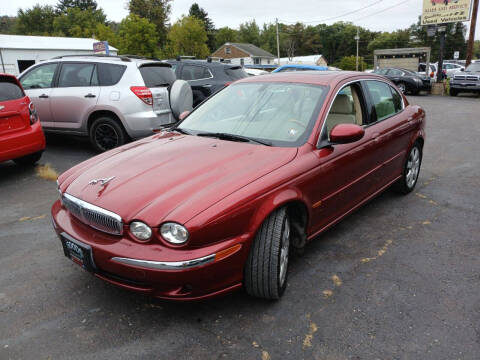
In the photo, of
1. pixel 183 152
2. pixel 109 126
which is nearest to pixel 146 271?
pixel 183 152

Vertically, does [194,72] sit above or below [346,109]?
above

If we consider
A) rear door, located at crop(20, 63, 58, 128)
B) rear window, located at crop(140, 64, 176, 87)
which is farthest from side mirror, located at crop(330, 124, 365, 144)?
rear door, located at crop(20, 63, 58, 128)

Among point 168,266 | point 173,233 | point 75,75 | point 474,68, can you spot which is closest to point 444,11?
point 474,68

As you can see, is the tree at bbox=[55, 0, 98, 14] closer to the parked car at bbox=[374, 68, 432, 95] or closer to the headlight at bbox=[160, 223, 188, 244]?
the parked car at bbox=[374, 68, 432, 95]

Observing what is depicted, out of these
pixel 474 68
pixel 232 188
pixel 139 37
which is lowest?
pixel 474 68

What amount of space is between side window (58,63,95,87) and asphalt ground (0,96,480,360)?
3.61 meters

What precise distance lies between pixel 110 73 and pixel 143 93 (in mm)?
793

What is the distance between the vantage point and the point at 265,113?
3488 millimetres

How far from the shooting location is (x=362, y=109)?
398 centimetres

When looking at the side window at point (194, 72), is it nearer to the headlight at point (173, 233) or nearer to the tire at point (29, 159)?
the tire at point (29, 159)

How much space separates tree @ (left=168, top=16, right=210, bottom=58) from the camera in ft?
159

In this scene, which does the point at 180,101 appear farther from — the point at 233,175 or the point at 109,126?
the point at 233,175

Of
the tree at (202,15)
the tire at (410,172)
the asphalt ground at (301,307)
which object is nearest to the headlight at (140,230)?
the asphalt ground at (301,307)

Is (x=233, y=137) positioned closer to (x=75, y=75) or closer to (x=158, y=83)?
(x=158, y=83)
